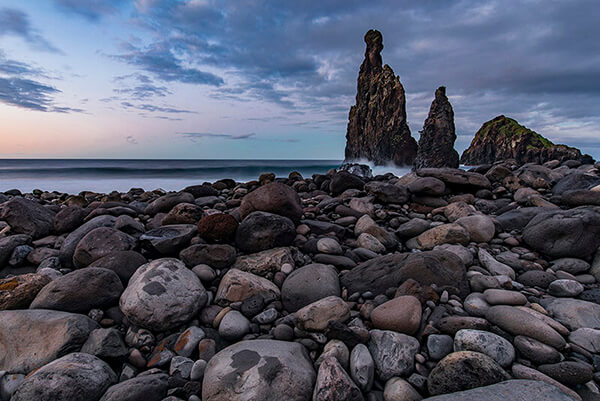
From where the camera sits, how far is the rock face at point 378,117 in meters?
47.4

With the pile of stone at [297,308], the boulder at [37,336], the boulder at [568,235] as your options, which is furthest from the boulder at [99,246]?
the boulder at [568,235]

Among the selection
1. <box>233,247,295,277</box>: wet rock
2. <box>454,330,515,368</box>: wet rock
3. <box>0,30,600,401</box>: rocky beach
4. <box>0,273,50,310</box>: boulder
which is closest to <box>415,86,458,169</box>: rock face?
<box>0,30,600,401</box>: rocky beach

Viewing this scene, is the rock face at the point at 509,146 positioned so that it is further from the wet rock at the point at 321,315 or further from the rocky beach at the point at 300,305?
the wet rock at the point at 321,315

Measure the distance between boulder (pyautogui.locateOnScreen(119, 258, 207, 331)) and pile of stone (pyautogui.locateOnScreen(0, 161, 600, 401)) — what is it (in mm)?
12

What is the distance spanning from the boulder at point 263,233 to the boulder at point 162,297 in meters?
0.83

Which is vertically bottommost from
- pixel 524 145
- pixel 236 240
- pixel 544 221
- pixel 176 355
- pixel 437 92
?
pixel 176 355

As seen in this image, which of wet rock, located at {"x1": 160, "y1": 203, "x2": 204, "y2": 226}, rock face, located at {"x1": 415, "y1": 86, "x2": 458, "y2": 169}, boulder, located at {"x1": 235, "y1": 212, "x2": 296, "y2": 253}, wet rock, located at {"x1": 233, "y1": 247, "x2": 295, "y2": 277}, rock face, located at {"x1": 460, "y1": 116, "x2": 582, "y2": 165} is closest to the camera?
wet rock, located at {"x1": 233, "y1": 247, "x2": 295, "y2": 277}

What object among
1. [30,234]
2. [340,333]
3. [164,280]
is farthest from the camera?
[30,234]

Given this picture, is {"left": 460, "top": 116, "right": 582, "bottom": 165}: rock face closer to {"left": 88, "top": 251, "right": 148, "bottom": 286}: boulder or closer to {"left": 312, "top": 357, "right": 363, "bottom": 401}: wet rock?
{"left": 312, "top": 357, "right": 363, "bottom": 401}: wet rock

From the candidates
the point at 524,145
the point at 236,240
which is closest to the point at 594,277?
the point at 236,240

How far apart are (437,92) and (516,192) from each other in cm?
3896

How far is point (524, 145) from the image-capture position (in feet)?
148

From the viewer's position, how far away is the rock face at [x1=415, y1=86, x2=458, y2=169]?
36.9m

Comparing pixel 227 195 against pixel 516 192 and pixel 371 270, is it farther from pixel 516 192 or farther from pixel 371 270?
pixel 516 192
